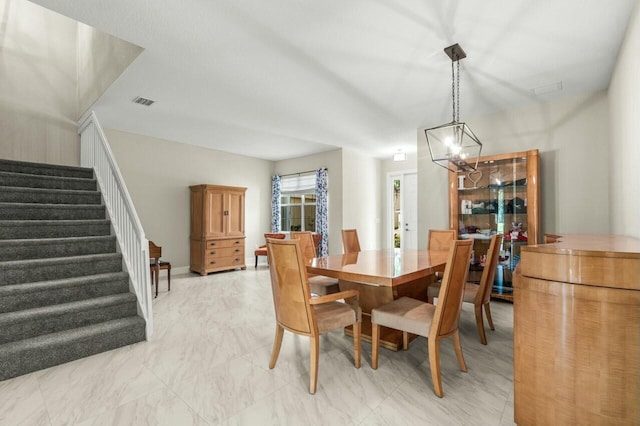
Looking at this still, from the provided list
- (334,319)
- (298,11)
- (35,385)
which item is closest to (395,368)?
(334,319)

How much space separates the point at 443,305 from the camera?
1971 mm

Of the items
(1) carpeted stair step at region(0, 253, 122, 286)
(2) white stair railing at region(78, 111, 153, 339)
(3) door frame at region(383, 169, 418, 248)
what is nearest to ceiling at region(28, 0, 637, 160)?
(2) white stair railing at region(78, 111, 153, 339)

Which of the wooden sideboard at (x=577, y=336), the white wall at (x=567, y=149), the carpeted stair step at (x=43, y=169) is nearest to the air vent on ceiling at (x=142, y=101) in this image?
the carpeted stair step at (x=43, y=169)

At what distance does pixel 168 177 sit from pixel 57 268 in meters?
3.49

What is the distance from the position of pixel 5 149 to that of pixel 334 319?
579 cm

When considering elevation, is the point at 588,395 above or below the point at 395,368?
above

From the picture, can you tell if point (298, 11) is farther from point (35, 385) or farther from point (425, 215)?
point (425, 215)

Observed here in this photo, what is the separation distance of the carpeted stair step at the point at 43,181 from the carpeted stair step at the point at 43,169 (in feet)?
0.68

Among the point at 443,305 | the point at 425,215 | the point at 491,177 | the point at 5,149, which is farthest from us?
the point at 425,215

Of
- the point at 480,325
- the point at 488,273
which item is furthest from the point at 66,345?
the point at 488,273

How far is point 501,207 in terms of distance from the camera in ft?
13.5

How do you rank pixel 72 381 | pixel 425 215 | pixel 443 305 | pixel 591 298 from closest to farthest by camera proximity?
pixel 591 298, pixel 443 305, pixel 72 381, pixel 425 215

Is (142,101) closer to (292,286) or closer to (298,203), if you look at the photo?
(292,286)

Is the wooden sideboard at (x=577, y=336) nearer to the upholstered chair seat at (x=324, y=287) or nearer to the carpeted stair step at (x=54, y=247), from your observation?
the upholstered chair seat at (x=324, y=287)
